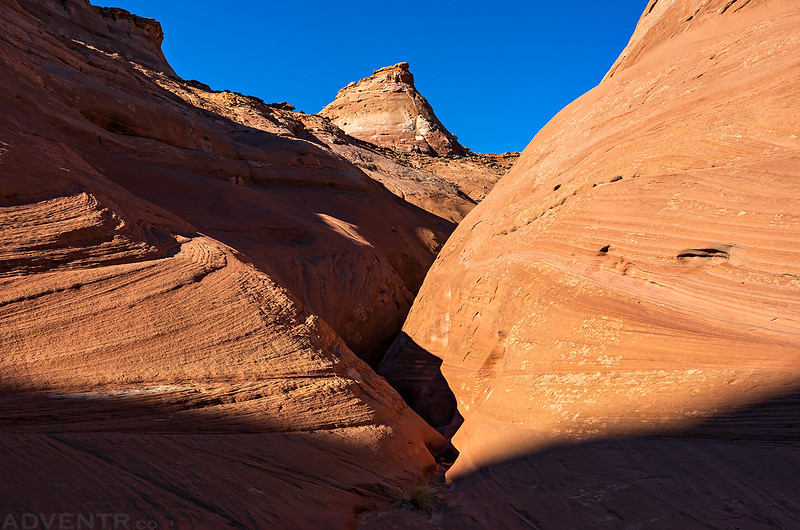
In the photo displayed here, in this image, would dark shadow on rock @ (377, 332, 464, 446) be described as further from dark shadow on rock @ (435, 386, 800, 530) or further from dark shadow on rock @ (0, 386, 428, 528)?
dark shadow on rock @ (435, 386, 800, 530)

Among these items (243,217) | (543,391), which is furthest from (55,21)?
(543,391)

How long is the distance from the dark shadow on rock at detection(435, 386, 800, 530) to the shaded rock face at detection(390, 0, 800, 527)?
0.5 inches

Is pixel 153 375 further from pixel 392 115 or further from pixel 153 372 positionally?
pixel 392 115

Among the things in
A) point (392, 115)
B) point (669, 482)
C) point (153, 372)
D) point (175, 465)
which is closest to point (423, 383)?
point (153, 372)

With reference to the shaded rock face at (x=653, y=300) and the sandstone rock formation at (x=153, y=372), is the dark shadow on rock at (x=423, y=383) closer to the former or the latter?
the shaded rock face at (x=653, y=300)

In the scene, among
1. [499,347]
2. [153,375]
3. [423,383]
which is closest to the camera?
[153,375]

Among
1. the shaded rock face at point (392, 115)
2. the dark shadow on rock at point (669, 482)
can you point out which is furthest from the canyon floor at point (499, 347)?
the shaded rock face at point (392, 115)

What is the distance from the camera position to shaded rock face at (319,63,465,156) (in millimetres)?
38344

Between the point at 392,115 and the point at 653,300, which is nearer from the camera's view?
the point at 653,300

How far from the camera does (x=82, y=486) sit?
132 inches

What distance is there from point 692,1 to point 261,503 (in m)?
8.97

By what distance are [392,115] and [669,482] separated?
1519 inches

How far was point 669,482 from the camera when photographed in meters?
3.57

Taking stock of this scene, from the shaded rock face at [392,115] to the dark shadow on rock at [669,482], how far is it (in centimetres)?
3340
